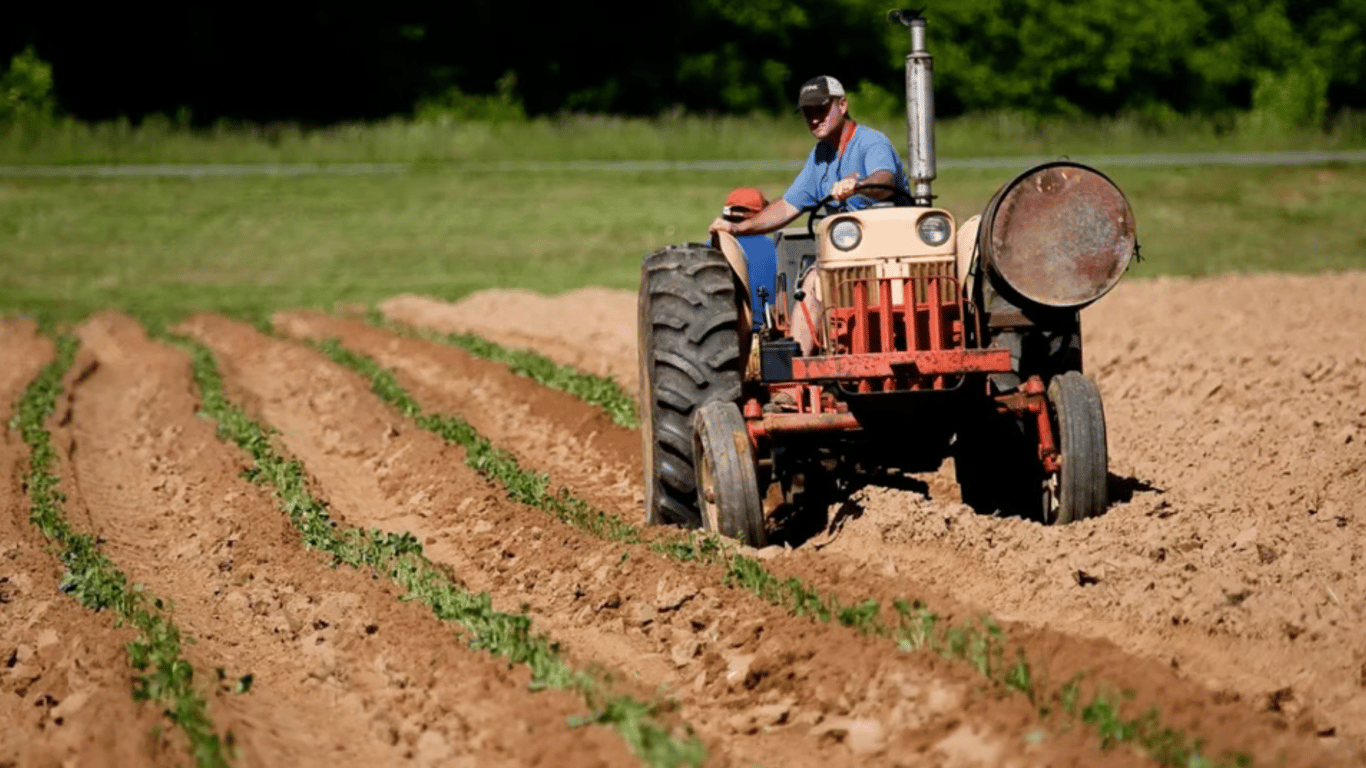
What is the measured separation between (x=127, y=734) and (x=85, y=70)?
34.7m

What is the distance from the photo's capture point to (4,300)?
24047mm

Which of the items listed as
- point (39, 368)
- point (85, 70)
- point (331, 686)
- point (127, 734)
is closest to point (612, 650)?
point (331, 686)

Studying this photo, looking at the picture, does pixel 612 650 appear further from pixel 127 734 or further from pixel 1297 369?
pixel 1297 369

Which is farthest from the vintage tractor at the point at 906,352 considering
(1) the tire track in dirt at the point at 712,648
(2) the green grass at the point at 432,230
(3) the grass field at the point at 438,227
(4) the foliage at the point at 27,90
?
(4) the foliage at the point at 27,90

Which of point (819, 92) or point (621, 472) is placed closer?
point (819, 92)

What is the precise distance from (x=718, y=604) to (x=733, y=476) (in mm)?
828

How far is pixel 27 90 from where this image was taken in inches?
1437

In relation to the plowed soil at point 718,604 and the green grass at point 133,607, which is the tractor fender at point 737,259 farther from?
the green grass at point 133,607

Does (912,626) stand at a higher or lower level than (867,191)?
lower

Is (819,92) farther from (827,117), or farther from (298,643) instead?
(298,643)

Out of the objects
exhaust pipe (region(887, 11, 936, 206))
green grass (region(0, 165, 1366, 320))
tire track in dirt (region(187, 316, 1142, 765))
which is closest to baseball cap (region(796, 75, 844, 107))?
exhaust pipe (region(887, 11, 936, 206))

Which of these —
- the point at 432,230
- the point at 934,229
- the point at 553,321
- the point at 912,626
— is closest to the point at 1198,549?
the point at 912,626

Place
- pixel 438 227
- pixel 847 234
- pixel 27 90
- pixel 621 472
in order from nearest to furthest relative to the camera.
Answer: pixel 847 234
pixel 621 472
pixel 438 227
pixel 27 90

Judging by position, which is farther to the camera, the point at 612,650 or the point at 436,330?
the point at 436,330
